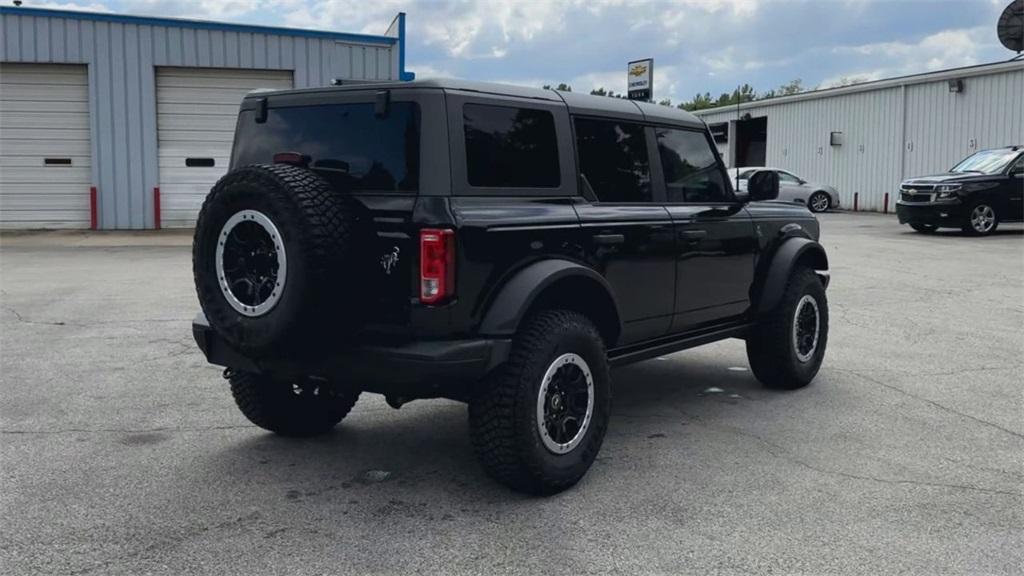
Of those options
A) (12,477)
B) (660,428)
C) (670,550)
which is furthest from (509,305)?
(12,477)

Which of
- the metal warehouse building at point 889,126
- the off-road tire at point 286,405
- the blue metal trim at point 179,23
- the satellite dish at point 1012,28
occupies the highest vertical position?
the satellite dish at point 1012,28

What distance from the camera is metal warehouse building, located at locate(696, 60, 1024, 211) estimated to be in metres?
26.0

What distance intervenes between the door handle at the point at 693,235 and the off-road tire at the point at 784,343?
1.00m

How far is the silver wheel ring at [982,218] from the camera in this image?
63.2 ft

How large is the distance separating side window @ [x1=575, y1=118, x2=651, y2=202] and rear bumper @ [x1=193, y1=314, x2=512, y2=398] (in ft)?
4.22

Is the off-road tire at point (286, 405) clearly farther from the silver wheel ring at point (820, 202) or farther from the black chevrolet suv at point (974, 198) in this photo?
the silver wheel ring at point (820, 202)

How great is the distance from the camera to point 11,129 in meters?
19.8

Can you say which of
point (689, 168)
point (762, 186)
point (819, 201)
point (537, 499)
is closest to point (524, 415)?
point (537, 499)

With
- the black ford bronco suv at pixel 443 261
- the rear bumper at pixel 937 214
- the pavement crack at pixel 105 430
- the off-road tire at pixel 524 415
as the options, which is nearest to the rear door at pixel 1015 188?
the rear bumper at pixel 937 214

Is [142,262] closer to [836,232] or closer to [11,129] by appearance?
[11,129]

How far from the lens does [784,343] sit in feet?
20.7

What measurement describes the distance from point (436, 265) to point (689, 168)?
8.02 feet

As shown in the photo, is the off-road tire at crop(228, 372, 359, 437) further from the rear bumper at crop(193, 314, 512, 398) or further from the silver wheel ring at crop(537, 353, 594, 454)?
the silver wheel ring at crop(537, 353, 594, 454)

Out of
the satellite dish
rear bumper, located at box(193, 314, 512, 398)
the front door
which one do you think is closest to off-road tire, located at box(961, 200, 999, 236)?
the satellite dish
